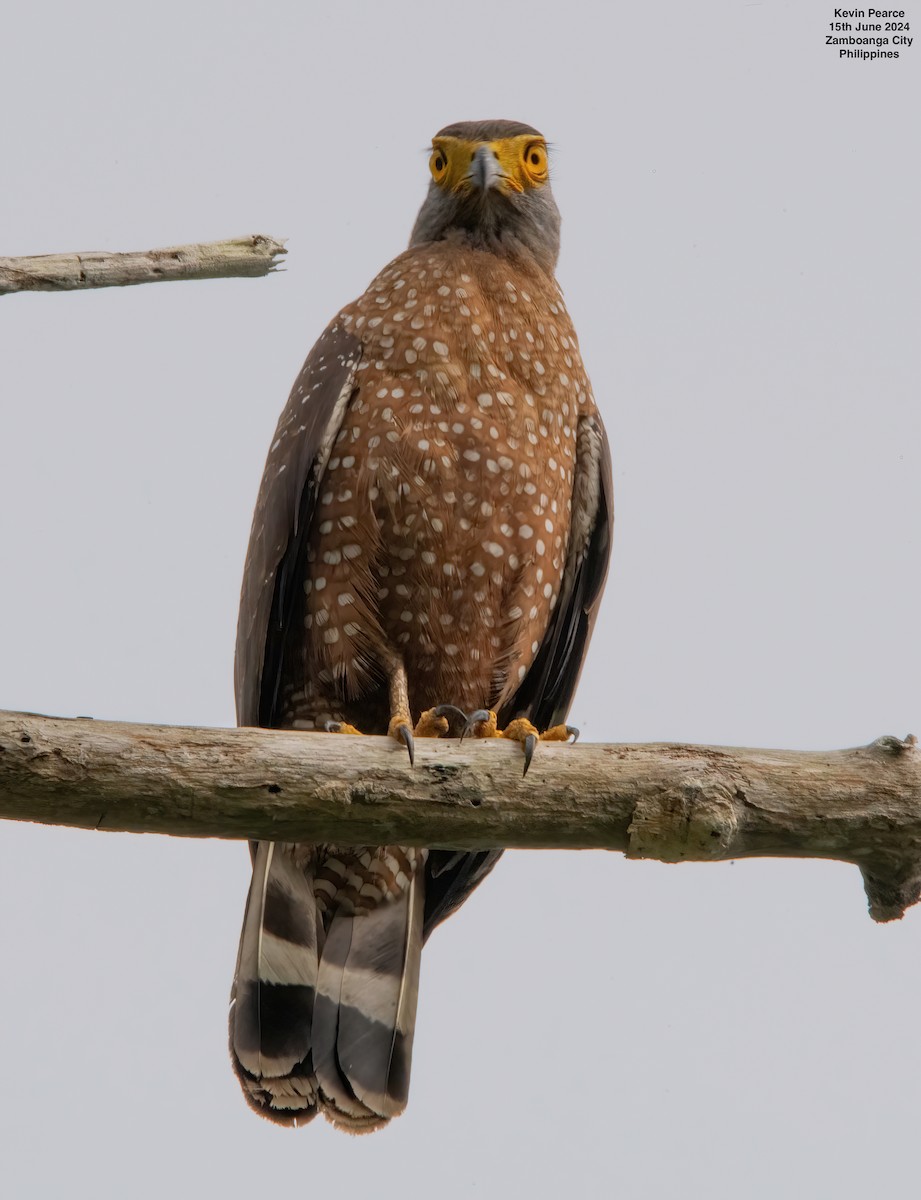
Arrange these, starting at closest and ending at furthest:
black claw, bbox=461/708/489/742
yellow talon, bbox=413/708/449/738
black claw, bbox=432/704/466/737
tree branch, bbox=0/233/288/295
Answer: tree branch, bbox=0/233/288/295 < black claw, bbox=461/708/489/742 < yellow talon, bbox=413/708/449/738 < black claw, bbox=432/704/466/737

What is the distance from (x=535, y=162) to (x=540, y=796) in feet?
9.13

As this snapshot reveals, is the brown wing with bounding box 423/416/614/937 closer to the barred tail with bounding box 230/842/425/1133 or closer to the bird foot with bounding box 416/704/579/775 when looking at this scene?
the barred tail with bounding box 230/842/425/1133

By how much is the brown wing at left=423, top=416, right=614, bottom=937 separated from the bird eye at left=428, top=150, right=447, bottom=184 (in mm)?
1140

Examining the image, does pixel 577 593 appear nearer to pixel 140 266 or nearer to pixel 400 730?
pixel 400 730

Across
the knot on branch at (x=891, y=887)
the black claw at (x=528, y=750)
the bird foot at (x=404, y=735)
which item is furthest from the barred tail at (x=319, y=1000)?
the knot on branch at (x=891, y=887)

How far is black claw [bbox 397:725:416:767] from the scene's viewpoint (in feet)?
11.7

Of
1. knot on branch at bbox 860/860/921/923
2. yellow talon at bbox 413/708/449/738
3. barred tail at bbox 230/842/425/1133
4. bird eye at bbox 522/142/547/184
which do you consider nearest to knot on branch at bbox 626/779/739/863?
knot on branch at bbox 860/860/921/923

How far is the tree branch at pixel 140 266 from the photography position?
12.9 feet

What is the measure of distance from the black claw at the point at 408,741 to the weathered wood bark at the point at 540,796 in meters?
0.02

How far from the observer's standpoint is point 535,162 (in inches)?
209

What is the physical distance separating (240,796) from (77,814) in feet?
1.28

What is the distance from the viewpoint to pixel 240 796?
3.42m

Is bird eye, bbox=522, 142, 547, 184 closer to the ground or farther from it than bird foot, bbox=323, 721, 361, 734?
farther from it

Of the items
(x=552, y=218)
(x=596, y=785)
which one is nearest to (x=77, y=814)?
(x=596, y=785)
